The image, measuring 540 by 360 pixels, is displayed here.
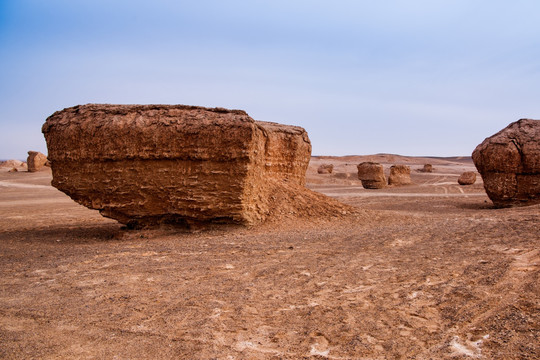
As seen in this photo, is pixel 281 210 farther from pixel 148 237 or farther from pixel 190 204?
pixel 148 237

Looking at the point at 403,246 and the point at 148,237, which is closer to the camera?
the point at 403,246

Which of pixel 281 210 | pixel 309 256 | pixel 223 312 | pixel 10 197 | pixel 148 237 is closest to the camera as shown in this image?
pixel 223 312

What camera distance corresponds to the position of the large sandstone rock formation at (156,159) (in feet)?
24.1

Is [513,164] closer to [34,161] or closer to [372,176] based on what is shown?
[372,176]

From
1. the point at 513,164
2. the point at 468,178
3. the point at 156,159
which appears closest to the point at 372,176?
the point at 468,178

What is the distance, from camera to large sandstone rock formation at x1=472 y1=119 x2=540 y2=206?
1137 cm

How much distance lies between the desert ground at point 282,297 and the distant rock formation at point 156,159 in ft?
3.48

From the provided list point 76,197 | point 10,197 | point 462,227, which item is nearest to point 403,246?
point 462,227

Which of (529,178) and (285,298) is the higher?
(529,178)

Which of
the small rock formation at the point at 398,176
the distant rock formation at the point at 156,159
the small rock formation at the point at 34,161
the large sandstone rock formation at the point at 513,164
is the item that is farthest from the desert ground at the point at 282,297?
the small rock formation at the point at 34,161

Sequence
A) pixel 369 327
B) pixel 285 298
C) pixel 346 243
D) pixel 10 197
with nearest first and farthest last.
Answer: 1. pixel 369 327
2. pixel 285 298
3. pixel 346 243
4. pixel 10 197

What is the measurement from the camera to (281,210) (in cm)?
901

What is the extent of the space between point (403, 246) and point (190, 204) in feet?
12.5

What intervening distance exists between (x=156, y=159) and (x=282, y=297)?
14.7 ft
